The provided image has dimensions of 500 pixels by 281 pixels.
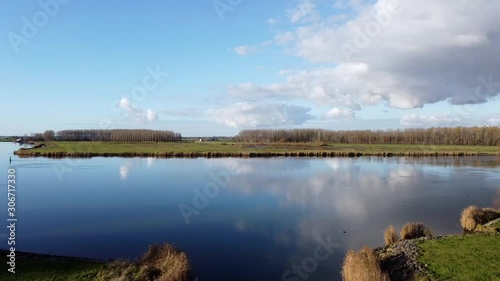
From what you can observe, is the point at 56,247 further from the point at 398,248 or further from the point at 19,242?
the point at 398,248

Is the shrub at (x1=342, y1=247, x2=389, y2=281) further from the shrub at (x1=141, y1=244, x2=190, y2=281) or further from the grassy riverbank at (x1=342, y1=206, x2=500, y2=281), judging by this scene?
the shrub at (x1=141, y1=244, x2=190, y2=281)

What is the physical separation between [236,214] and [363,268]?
10542 mm

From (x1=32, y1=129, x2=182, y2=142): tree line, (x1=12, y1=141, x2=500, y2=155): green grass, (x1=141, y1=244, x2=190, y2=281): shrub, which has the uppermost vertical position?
(x1=32, y1=129, x2=182, y2=142): tree line

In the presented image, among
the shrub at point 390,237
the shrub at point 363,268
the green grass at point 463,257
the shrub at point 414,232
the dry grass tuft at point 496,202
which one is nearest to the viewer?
the green grass at point 463,257

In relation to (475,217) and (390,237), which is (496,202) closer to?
(475,217)

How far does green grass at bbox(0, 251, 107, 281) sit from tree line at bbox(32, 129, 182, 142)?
474ft

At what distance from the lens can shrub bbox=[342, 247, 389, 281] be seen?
33.7 feet

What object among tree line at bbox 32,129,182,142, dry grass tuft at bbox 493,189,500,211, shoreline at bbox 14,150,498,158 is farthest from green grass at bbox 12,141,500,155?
tree line at bbox 32,129,182,142

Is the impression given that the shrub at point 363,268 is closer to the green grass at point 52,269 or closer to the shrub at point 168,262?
the shrub at point 168,262

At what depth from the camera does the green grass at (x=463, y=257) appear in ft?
33.2

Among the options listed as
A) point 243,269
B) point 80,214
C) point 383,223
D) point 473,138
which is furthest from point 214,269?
point 473,138

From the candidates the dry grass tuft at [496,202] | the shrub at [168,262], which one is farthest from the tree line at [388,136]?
the shrub at [168,262]

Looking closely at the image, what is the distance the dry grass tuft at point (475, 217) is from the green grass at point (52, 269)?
15496 millimetres

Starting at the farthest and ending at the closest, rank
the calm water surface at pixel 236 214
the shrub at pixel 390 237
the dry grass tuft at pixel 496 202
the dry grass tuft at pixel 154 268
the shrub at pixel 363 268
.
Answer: the dry grass tuft at pixel 496 202 → the shrub at pixel 390 237 → the calm water surface at pixel 236 214 → the dry grass tuft at pixel 154 268 → the shrub at pixel 363 268
